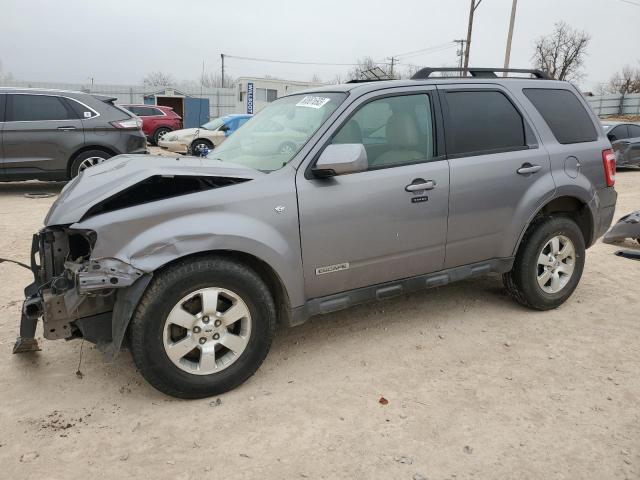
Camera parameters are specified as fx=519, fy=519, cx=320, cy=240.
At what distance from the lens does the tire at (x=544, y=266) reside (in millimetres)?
4141

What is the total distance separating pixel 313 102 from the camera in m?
3.76

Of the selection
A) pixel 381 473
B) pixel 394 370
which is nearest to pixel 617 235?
pixel 394 370

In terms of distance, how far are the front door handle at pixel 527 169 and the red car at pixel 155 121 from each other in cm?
1970

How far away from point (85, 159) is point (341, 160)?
7.34 m

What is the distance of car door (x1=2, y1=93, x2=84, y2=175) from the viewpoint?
8.64 metres

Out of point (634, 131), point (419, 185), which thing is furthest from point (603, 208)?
point (634, 131)

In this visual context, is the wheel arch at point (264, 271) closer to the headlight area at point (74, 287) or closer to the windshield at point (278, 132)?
the headlight area at point (74, 287)

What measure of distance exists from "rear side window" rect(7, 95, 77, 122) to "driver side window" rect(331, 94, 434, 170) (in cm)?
727

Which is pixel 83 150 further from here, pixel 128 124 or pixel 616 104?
pixel 616 104

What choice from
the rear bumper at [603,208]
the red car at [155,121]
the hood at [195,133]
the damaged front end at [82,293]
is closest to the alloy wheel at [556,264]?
the rear bumper at [603,208]

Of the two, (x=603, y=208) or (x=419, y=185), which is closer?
(x=419, y=185)

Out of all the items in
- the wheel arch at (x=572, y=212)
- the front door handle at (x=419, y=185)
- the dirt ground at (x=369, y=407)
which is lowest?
the dirt ground at (x=369, y=407)

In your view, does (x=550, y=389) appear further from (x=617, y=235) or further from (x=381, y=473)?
(x=617, y=235)

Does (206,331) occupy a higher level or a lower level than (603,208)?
lower
